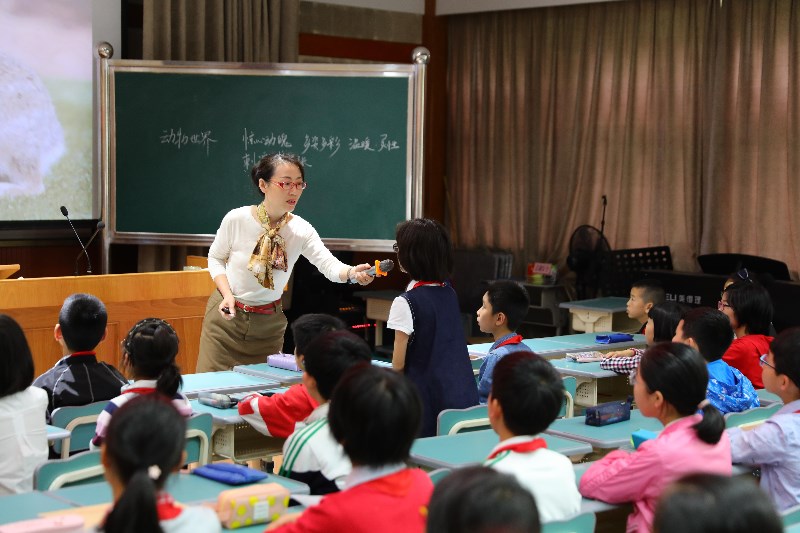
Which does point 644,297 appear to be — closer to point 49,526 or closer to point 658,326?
point 658,326

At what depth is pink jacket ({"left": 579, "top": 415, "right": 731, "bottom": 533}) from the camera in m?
2.66

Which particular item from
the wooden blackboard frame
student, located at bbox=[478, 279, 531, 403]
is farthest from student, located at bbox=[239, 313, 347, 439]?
the wooden blackboard frame

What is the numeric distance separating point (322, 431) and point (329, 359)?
193mm


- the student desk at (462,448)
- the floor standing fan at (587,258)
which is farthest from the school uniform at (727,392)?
the floor standing fan at (587,258)

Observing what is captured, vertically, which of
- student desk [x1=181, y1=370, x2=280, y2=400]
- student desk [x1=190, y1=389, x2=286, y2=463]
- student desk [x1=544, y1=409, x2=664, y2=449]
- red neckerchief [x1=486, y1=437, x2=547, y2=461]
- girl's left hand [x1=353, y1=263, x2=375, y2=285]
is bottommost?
student desk [x1=190, y1=389, x2=286, y2=463]

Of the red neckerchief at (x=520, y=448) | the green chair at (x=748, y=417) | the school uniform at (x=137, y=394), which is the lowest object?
the green chair at (x=748, y=417)

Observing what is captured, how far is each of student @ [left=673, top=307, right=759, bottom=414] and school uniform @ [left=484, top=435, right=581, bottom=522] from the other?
1570mm

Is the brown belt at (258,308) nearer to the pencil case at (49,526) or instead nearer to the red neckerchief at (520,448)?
the red neckerchief at (520,448)

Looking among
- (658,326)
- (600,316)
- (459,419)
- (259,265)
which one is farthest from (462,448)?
(600,316)

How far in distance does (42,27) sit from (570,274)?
15.2ft

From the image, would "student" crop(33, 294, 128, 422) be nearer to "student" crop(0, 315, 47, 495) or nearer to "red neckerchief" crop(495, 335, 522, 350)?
"student" crop(0, 315, 47, 495)

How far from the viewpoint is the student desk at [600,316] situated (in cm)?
716

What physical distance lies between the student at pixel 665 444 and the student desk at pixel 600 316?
4.27m

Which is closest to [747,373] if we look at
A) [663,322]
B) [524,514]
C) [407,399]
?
[663,322]
